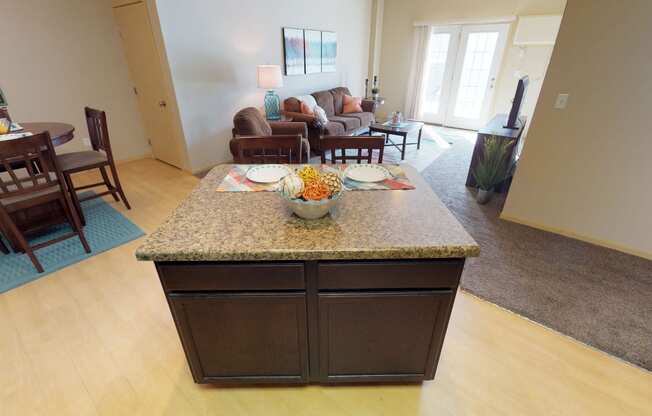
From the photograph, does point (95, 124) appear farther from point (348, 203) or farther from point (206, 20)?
point (348, 203)

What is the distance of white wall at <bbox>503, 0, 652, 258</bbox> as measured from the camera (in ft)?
6.62

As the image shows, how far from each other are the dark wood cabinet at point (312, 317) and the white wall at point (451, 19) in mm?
5802

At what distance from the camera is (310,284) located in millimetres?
1060

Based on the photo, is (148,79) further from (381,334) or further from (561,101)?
(561,101)

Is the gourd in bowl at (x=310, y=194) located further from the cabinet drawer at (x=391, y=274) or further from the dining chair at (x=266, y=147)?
the dining chair at (x=266, y=147)

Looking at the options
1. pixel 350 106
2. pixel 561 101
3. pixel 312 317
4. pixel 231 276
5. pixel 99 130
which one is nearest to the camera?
pixel 231 276

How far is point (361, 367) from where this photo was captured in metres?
1.29

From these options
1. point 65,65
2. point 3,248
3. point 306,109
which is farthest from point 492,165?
point 65,65

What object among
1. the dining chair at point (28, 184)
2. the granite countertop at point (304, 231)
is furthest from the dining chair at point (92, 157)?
the granite countertop at point (304, 231)

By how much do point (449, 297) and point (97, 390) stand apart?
1.69 m

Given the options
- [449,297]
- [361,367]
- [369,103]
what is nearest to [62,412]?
[361,367]

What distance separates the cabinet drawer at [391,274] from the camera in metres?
1.01

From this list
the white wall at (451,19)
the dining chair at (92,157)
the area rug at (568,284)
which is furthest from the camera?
the white wall at (451,19)

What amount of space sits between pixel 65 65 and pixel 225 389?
4201 millimetres
